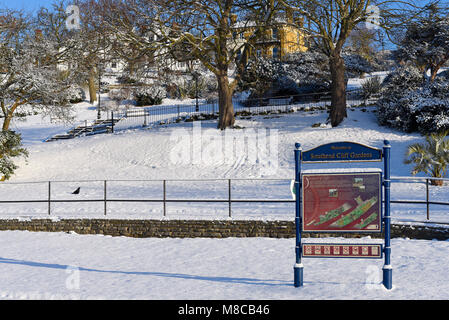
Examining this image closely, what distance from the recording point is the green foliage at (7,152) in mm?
22422

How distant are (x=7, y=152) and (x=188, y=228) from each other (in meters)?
12.9

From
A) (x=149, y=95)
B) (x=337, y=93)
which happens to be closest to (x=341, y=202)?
(x=337, y=93)

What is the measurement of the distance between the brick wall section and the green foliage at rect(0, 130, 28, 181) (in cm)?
780

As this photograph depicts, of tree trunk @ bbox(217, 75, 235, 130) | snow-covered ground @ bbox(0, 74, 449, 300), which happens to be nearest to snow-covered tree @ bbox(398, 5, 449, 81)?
snow-covered ground @ bbox(0, 74, 449, 300)

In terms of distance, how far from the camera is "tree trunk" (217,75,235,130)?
27542 mm

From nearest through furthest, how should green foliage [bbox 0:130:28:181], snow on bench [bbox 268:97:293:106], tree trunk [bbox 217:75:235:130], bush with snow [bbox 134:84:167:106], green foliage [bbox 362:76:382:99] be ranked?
green foliage [bbox 0:130:28:181] < tree trunk [bbox 217:75:235:130] < green foliage [bbox 362:76:382:99] < snow on bench [bbox 268:97:293:106] < bush with snow [bbox 134:84:167:106]

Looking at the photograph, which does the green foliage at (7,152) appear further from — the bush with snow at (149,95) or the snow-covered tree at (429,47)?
the bush with snow at (149,95)

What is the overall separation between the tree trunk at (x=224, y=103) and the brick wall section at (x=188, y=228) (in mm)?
14099

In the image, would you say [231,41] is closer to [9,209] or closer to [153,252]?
[9,209]

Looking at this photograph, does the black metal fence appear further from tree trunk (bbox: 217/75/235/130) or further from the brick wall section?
the brick wall section

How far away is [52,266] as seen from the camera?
11141 mm

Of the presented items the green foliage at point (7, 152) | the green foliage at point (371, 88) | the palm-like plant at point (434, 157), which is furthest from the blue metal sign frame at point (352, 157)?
the green foliage at point (371, 88)

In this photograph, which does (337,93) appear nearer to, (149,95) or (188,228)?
(188,228)

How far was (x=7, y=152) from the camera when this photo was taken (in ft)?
76.2
